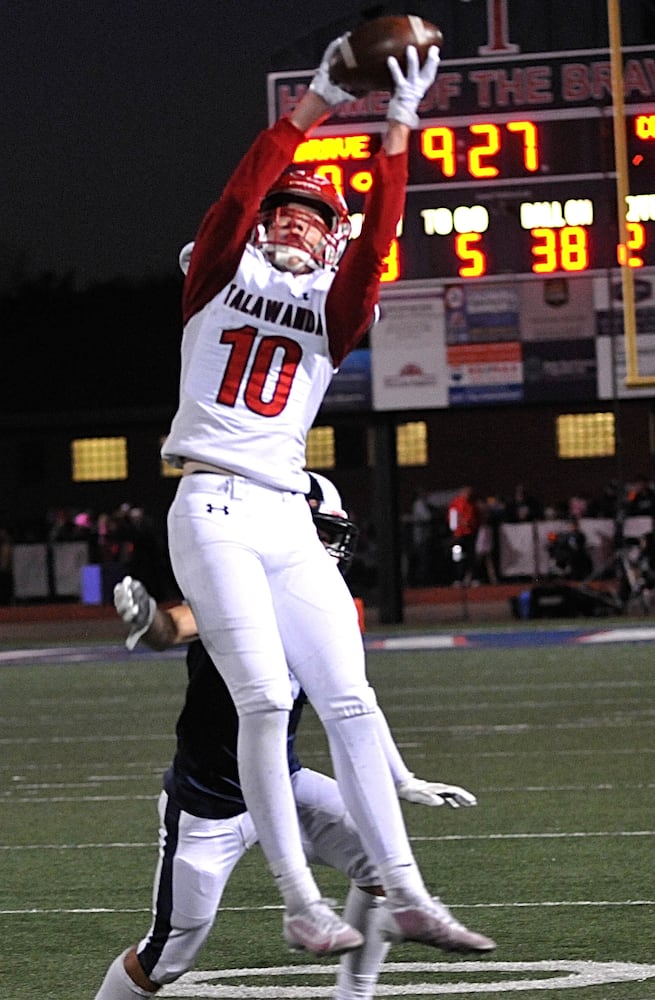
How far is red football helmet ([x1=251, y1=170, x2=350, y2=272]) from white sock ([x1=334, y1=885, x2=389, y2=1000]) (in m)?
1.40

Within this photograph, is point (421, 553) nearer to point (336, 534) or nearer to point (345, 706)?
point (336, 534)

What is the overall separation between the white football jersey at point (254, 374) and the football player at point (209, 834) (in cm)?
36

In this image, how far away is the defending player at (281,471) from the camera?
4.00m

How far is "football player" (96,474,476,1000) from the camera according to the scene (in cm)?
415

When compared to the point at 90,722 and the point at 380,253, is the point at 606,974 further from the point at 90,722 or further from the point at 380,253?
the point at 90,722

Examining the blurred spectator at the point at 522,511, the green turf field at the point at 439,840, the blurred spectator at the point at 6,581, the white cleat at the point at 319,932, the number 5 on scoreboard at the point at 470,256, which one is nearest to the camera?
the white cleat at the point at 319,932

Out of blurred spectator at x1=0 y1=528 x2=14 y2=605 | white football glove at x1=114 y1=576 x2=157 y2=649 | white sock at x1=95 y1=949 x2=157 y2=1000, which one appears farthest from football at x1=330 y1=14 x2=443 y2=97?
blurred spectator at x1=0 y1=528 x2=14 y2=605

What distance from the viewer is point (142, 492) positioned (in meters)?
41.1

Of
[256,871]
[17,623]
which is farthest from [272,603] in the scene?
[17,623]

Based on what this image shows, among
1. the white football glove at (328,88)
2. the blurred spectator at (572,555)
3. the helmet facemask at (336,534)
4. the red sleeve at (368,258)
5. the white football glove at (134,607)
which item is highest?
the white football glove at (328,88)

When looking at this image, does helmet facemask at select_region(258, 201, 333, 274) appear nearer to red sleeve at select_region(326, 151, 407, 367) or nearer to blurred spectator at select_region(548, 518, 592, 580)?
red sleeve at select_region(326, 151, 407, 367)

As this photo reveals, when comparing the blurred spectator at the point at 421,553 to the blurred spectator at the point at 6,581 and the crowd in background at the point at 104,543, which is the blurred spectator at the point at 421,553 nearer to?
the crowd in background at the point at 104,543

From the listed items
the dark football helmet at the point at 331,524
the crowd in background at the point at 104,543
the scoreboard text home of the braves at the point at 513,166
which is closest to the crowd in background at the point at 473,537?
the crowd in background at the point at 104,543

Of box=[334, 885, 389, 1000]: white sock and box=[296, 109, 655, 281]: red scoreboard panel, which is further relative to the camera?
box=[296, 109, 655, 281]: red scoreboard panel
